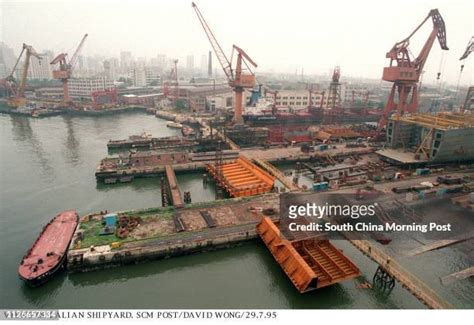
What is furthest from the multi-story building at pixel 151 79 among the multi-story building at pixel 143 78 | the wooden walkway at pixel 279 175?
the wooden walkway at pixel 279 175

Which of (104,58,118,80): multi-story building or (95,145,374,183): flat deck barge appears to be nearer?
(95,145,374,183): flat deck barge

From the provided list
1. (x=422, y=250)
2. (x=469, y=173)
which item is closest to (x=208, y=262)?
(x=422, y=250)

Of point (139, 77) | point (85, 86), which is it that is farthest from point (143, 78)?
point (85, 86)

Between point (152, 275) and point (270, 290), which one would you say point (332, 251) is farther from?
point (152, 275)

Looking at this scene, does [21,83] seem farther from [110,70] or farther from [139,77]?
[110,70]

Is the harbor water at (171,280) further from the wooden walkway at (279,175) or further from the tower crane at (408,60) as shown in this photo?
the tower crane at (408,60)

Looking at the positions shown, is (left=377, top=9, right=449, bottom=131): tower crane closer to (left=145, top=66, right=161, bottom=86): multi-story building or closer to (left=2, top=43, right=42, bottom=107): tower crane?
(left=2, top=43, right=42, bottom=107): tower crane

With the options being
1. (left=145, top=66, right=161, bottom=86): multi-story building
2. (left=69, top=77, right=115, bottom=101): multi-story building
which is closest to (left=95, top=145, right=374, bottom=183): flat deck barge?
(left=69, top=77, right=115, bottom=101): multi-story building
